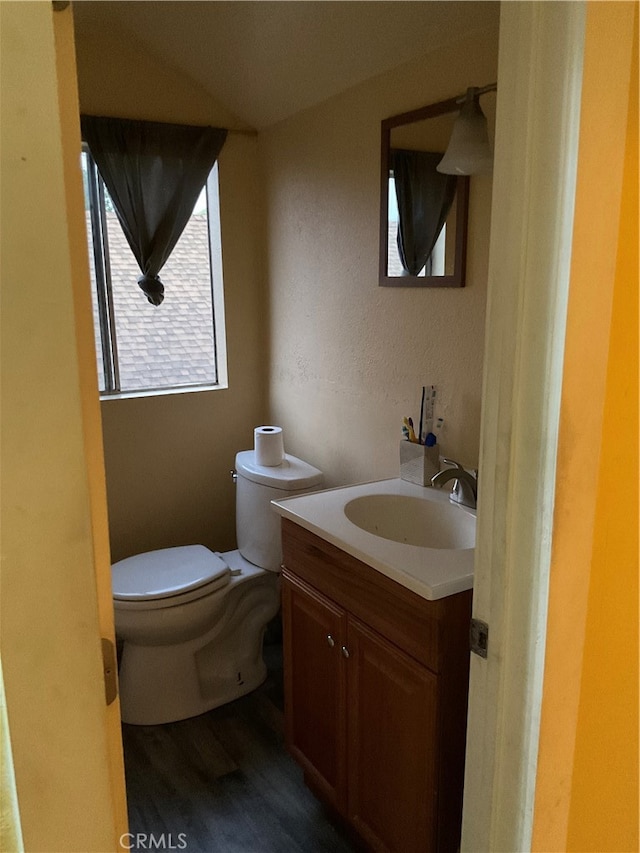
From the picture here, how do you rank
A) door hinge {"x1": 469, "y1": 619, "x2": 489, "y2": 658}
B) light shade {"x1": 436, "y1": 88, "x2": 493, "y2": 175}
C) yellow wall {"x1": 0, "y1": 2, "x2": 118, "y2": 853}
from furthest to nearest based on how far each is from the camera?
light shade {"x1": 436, "y1": 88, "x2": 493, "y2": 175}, door hinge {"x1": 469, "y1": 619, "x2": 489, "y2": 658}, yellow wall {"x1": 0, "y1": 2, "x2": 118, "y2": 853}

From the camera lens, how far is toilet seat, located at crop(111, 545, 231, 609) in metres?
Answer: 2.16

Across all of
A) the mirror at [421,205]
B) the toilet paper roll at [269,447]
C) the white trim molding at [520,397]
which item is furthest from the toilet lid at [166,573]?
the white trim molding at [520,397]

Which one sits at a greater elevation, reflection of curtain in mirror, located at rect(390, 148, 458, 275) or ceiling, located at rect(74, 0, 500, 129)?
ceiling, located at rect(74, 0, 500, 129)

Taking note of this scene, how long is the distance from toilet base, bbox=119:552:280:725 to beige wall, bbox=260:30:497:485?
0.54m

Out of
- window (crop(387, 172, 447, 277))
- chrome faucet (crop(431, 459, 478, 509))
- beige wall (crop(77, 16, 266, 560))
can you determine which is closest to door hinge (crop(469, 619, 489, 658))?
chrome faucet (crop(431, 459, 478, 509))

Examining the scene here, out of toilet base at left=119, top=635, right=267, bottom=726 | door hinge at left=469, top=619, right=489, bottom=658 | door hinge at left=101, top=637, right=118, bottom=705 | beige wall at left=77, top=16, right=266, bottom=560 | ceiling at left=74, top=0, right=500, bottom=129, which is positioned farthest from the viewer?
beige wall at left=77, top=16, right=266, bottom=560

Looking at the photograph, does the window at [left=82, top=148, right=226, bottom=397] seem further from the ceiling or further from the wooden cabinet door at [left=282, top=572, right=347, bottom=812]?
the wooden cabinet door at [left=282, top=572, right=347, bottom=812]

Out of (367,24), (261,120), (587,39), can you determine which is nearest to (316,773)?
(587,39)

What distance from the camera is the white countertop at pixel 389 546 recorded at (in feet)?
4.51

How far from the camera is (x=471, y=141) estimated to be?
63.9 inches

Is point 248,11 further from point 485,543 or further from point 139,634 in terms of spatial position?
point 139,634

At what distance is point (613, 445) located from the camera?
38.2 inches

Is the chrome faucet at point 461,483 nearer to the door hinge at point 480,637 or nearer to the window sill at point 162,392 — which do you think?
the door hinge at point 480,637

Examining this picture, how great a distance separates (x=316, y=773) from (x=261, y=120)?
7.38ft
